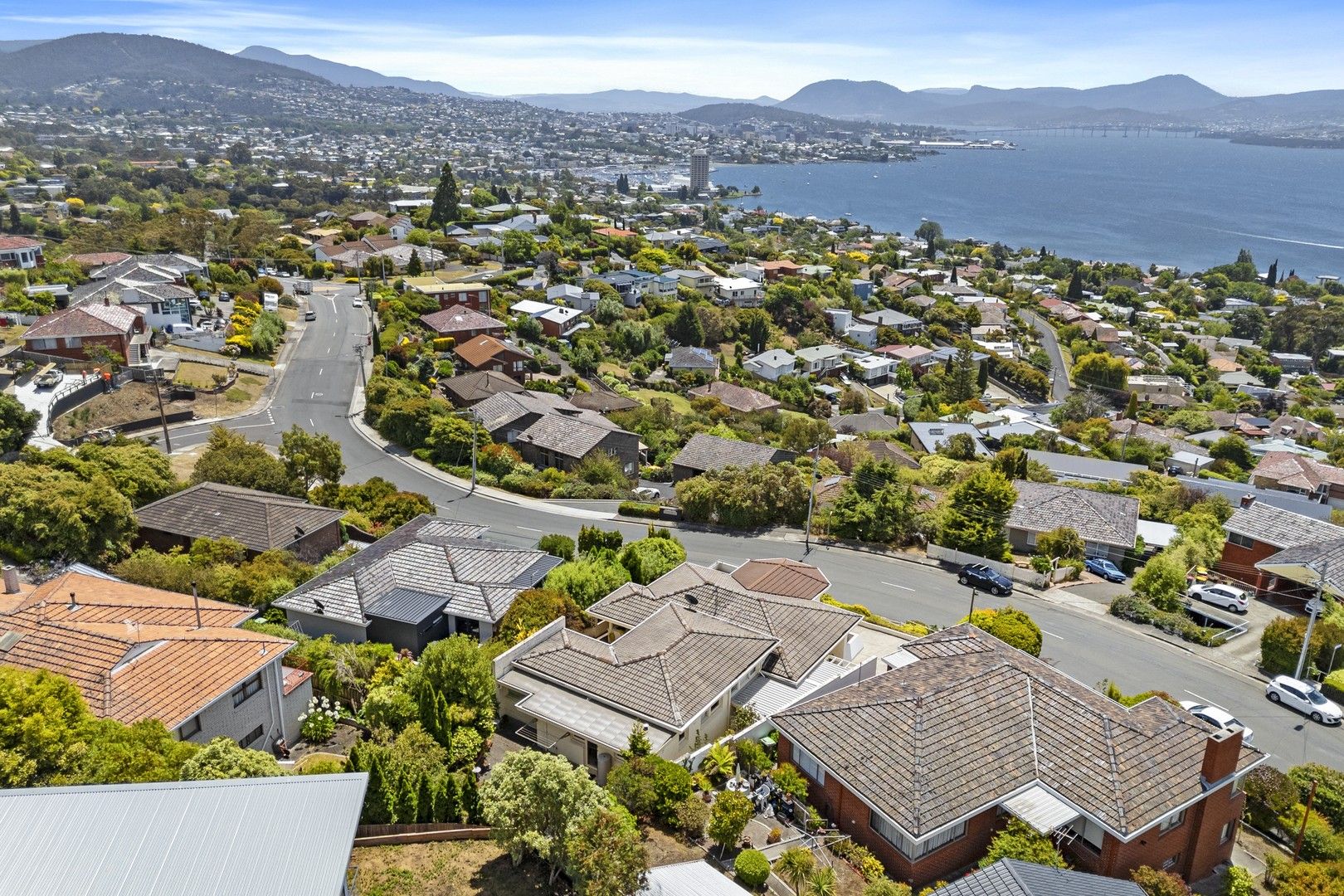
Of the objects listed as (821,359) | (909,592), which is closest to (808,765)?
(909,592)

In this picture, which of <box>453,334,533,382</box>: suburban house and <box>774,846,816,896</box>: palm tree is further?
<box>453,334,533,382</box>: suburban house

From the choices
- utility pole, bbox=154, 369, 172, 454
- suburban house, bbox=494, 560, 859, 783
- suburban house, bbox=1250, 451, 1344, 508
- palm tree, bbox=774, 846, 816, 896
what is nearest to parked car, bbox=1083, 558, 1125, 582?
suburban house, bbox=494, 560, 859, 783

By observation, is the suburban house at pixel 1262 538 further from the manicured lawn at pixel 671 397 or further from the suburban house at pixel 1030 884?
the manicured lawn at pixel 671 397

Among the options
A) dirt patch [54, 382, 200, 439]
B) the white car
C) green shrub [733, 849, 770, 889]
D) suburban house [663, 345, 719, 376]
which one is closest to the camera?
green shrub [733, 849, 770, 889]

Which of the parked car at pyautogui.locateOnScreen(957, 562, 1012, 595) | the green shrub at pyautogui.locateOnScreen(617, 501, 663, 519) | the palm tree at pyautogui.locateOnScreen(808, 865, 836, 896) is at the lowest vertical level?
the green shrub at pyautogui.locateOnScreen(617, 501, 663, 519)

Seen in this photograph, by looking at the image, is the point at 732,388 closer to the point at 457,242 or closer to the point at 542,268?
the point at 542,268

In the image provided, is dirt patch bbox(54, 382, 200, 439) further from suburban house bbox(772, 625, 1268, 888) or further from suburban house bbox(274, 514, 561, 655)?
suburban house bbox(772, 625, 1268, 888)

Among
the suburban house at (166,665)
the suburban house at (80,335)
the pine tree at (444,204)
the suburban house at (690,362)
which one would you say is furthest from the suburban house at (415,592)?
the pine tree at (444,204)
